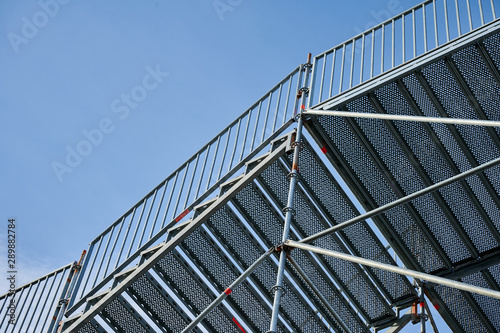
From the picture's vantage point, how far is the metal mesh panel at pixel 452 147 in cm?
758

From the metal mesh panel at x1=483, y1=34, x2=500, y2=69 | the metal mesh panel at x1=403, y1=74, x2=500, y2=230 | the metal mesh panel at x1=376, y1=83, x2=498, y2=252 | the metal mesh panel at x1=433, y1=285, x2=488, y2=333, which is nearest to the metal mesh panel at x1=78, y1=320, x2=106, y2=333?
the metal mesh panel at x1=433, y1=285, x2=488, y2=333

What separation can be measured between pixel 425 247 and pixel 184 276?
329cm

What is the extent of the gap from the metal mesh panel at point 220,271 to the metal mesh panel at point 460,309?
2.49 metres

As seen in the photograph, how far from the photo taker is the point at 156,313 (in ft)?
28.3

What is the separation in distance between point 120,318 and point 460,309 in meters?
4.77

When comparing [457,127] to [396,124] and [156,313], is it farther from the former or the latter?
[156,313]

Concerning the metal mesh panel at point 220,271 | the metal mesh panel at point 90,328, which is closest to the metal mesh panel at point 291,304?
the metal mesh panel at point 220,271

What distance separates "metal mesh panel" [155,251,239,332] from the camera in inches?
329

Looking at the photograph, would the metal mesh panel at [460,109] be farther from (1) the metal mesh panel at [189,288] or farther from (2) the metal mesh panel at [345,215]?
(1) the metal mesh panel at [189,288]

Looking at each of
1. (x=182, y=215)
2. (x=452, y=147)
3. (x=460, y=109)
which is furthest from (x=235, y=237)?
(x=460, y=109)

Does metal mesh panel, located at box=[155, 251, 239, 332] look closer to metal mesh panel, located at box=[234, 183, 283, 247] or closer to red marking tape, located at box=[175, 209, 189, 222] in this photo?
red marking tape, located at box=[175, 209, 189, 222]

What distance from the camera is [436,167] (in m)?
7.98

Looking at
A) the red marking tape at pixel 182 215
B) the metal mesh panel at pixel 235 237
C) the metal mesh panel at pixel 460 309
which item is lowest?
the metal mesh panel at pixel 460 309

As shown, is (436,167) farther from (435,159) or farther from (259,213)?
(259,213)
